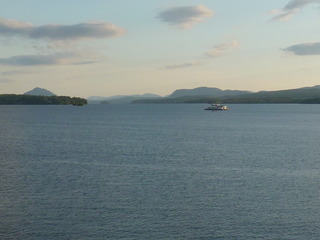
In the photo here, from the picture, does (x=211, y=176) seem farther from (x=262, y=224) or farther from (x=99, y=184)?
(x=262, y=224)

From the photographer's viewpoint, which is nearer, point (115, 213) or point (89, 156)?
point (115, 213)

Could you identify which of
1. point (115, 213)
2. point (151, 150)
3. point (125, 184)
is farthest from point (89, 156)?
point (115, 213)

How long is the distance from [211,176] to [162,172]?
31.5 feet

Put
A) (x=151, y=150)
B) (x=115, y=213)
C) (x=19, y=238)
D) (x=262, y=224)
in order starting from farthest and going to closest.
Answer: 1. (x=151, y=150)
2. (x=115, y=213)
3. (x=262, y=224)
4. (x=19, y=238)

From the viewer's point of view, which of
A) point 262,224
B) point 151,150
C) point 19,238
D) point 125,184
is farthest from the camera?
point 151,150

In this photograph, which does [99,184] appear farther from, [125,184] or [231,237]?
[231,237]

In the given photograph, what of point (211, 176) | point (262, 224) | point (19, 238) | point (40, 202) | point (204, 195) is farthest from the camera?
point (211, 176)

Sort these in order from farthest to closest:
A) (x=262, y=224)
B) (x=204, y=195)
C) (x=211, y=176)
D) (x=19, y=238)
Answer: (x=211, y=176) < (x=204, y=195) < (x=262, y=224) < (x=19, y=238)

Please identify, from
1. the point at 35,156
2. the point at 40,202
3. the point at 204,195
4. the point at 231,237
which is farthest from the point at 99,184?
the point at 35,156

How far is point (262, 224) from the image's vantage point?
49719mm

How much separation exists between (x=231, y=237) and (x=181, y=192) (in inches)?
717

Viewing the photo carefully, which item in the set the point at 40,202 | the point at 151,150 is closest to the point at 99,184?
the point at 40,202

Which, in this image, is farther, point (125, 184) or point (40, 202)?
point (125, 184)

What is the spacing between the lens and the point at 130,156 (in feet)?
325
